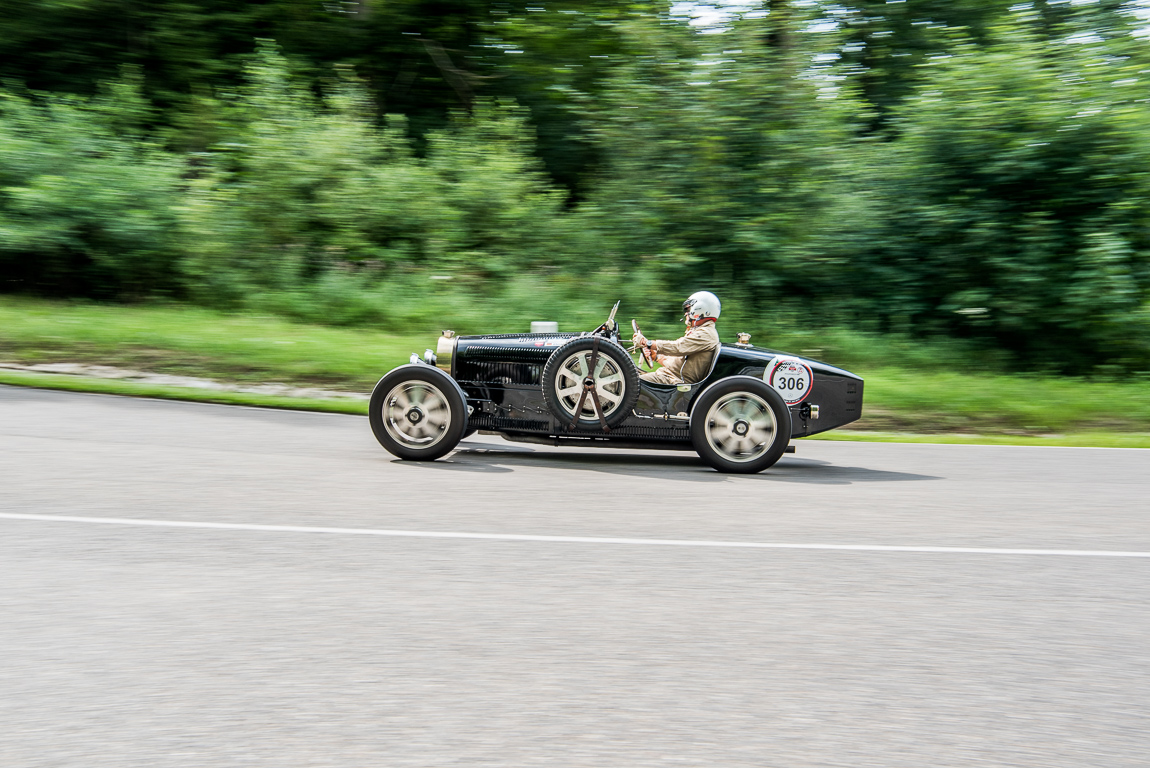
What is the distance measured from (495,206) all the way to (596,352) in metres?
11.1

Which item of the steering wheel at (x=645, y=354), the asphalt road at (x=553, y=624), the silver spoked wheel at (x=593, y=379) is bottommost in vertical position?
the asphalt road at (x=553, y=624)

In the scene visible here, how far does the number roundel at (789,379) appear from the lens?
8.38 meters

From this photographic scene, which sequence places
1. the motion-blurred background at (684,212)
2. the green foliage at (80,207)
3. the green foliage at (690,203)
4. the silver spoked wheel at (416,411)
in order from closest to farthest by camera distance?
the silver spoked wheel at (416,411) → the motion-blurred background at (684,212) → the green foliage at (690,203) → the green foliage at (80,207)

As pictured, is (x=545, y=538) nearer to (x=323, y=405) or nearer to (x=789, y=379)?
(x=789, y=379)

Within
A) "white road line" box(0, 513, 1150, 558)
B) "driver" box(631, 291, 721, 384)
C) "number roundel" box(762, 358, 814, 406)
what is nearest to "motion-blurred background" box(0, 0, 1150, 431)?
"driver" box(631, 291, 721, 384)

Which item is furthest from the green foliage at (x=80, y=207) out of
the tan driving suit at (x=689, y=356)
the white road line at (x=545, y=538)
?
the white road line at (x=545, y=538)

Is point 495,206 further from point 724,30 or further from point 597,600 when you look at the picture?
point 597,600

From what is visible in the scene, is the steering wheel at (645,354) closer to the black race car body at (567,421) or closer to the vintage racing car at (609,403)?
the vintage racing car at (609,403)

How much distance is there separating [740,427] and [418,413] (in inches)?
101

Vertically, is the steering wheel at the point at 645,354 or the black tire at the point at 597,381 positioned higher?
the steering wheel at the point at 645,354

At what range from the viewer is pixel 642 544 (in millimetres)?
5746

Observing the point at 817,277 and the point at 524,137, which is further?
the point at 524,137

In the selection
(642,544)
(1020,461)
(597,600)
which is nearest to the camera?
(597,600)

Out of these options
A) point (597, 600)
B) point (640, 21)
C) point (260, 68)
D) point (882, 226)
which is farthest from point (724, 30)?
point (597, 600)
